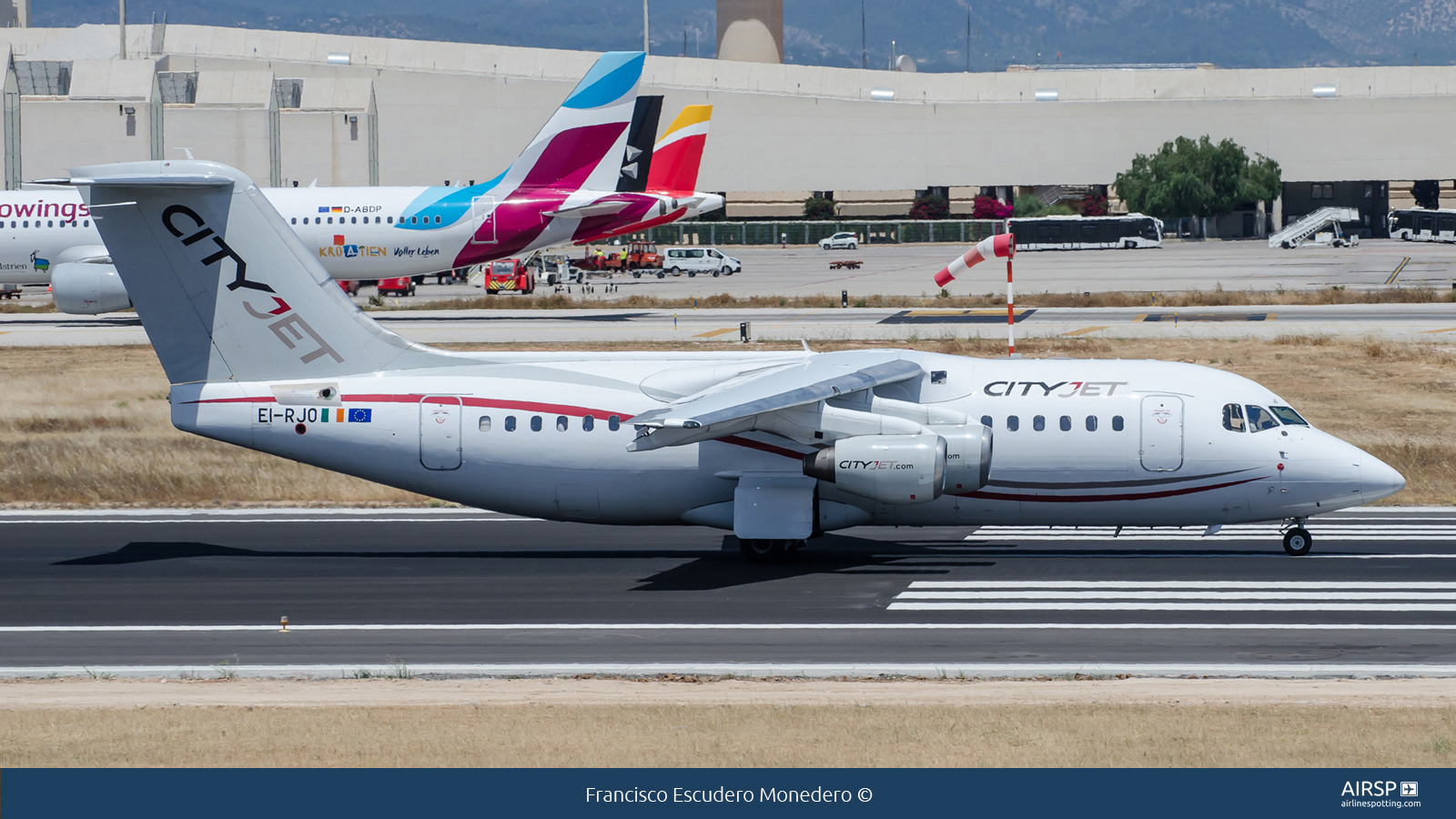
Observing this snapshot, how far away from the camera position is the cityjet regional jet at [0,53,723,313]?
60375mm

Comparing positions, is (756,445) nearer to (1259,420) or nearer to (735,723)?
(1259,420)

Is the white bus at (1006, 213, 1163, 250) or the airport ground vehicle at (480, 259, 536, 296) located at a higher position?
the white bus at (1006, 213, 1163, 250)

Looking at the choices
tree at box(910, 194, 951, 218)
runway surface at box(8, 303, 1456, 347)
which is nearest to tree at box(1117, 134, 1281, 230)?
tree at box(910, 194, 951, 218)

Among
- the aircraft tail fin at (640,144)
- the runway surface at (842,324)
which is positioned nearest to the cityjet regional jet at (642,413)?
the runway surface at (842,324)

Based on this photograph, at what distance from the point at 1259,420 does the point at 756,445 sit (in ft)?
26.9

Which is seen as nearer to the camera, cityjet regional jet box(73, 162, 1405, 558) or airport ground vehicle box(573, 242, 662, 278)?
cityjet regional jet box(73, 162, 1405, 558)

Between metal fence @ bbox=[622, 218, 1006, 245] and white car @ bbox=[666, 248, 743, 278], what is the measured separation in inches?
1908

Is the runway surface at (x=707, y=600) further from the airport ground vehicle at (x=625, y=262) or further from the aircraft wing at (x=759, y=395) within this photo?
the airport ground vehicle at (x=625, y=262)

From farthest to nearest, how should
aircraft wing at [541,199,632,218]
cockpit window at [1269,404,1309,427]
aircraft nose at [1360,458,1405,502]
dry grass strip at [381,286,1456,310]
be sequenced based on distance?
dry grass strip at [381,286,1456,310], aircraft wing at [541,199,632,218], cockpit window at [1269,404,1309,427], aircraft nose at [1360,458,1405,502]

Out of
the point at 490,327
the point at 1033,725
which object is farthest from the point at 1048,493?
the point at 490,327

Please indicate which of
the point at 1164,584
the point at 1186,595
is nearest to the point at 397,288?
the point at 1164,584

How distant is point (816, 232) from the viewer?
162 meters

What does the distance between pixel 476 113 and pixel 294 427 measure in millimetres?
142503

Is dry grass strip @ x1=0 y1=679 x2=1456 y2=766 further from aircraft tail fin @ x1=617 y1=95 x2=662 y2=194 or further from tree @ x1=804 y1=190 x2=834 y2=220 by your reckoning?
tree @ x1=804 y1=190 x2=834 y2=220
